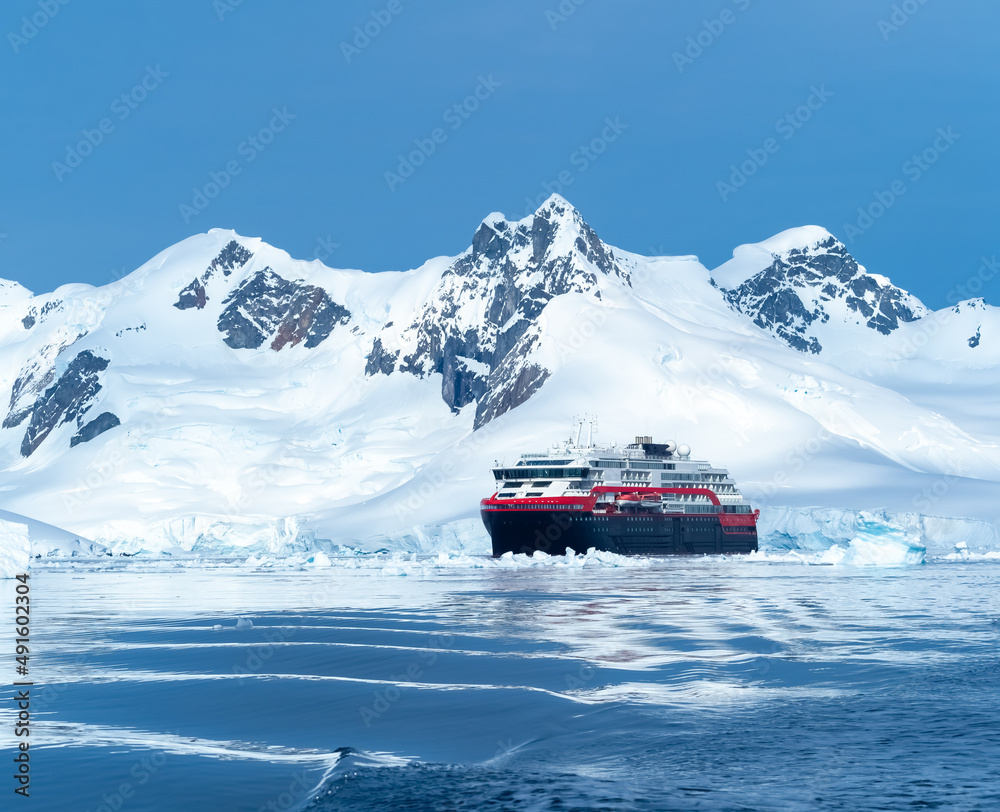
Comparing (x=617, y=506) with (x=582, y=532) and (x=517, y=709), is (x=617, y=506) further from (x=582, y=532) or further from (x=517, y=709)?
(x=517, y=709)

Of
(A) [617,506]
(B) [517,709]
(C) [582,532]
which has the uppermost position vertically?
(A) [617,506]

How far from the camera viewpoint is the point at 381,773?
53.7ft

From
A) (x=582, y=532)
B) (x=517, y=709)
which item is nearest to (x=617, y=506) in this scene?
(x=582, y=532)

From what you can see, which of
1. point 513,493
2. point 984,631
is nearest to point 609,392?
point 513,493

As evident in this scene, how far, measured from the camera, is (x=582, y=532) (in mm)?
100812

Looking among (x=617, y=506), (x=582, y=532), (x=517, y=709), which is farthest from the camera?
(x=617, y=506)

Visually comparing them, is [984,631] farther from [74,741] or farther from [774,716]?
[74,741]

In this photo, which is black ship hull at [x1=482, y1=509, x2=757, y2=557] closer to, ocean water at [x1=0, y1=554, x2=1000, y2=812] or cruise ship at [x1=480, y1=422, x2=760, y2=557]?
cruise ship at [x1=480, y1=422, x2=760, y2=557]

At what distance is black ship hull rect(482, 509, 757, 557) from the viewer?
3974 inches

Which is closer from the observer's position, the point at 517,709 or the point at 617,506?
the point at 517,709

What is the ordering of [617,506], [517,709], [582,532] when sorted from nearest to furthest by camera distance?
1. [517,709]
2. [582,532]
3. [617,506]

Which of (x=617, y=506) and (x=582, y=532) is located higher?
(x=617, y=506)

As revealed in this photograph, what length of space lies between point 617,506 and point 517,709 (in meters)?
83.7

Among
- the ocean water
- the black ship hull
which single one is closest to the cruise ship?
the black ship hull
